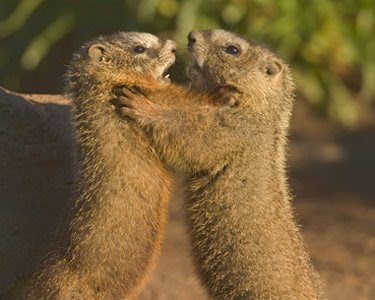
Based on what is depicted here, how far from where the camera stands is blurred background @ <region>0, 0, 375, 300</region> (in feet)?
37.7

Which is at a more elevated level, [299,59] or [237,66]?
[237,66]

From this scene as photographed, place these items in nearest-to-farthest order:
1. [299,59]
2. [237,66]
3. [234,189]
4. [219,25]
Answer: [234,189] → [237,66] → [219,25] → [299,59]

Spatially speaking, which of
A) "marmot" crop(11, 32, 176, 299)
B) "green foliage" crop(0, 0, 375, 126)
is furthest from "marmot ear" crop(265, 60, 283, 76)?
"green foliage" crop(0, 0, 375, 126)

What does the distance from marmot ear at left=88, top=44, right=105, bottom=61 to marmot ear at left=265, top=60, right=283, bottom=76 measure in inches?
44.2

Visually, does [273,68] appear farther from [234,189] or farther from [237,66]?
[234,189]

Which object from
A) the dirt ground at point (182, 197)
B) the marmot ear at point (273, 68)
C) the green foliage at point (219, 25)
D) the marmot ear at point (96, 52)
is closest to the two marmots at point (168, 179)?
the marmot ear at point (96, 52)

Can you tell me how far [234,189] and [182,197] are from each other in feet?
2.90

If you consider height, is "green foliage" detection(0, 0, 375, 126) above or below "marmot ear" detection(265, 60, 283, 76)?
below

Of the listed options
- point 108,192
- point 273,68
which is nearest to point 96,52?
point 108,192

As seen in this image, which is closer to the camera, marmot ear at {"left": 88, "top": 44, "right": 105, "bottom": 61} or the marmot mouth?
marmot ear at {"left": 88, "top": 44, "right": 105, "bottom": 61}

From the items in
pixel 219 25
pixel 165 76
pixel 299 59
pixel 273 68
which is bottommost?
pixel 299 59

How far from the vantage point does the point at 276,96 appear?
812 centimetres

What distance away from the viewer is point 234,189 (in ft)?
25.7

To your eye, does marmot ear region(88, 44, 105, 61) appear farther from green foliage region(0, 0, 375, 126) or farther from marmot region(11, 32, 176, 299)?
green foliage region(0, 0, 375, 126)
